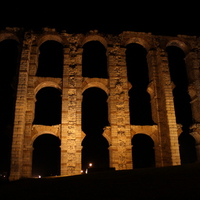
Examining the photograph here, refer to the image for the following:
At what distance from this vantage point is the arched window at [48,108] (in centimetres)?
2620

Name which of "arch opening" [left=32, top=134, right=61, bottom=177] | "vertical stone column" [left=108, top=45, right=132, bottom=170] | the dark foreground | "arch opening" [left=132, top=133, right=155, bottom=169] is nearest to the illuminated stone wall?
"vertical stone column" [left=108, top=45, right=132, bottom=170]

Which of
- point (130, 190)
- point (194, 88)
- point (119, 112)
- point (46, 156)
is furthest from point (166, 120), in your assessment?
point (46, 156)

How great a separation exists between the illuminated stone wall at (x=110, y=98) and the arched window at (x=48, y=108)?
870 centimetres

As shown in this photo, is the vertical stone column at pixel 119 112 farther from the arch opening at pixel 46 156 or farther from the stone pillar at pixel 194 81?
the arch opening at pixel 46 156

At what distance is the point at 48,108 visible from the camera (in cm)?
2691

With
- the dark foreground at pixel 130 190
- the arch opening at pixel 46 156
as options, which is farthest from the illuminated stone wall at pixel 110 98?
the arch opening at pixel 46 156

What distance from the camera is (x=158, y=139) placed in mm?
17281

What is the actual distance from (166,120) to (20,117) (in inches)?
398

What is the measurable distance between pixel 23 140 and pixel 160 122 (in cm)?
963

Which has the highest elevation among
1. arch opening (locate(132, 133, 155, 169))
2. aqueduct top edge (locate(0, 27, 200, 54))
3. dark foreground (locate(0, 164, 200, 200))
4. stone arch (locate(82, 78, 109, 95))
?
aqueduct top edge (locate(0, 27, 200, 54))

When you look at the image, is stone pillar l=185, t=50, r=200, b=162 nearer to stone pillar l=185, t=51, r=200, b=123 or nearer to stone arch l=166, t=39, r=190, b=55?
stone pillar l=185, t=51, r=200, b=123

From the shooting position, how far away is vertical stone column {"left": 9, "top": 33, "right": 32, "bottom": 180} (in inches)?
594

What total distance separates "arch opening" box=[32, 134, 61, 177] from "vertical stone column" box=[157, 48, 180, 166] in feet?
53.8

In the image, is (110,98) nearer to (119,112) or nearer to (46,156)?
(119,112)
